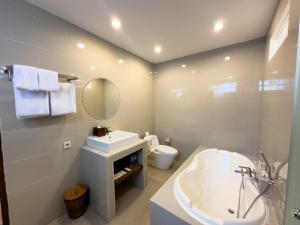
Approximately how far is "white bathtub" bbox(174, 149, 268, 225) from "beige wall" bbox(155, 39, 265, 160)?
1.25 feet

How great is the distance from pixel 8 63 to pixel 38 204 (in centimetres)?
153

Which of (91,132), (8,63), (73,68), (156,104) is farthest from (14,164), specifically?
(156,104)

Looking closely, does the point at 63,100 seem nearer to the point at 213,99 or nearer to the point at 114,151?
the point at 114,151

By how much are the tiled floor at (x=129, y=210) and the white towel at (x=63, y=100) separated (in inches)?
53.4

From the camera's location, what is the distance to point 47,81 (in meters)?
1.36

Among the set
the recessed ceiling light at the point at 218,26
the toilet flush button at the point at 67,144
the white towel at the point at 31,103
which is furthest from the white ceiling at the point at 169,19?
the toilet flush button at the point at 67,144

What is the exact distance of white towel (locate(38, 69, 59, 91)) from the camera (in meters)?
1.32

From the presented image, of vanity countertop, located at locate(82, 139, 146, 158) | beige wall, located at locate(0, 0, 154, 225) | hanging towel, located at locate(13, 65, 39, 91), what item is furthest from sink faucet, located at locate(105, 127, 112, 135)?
hanging towel, located at locate(13, 65, 39, 91)

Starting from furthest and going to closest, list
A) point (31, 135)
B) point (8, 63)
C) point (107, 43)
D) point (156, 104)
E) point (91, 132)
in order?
1. point (156, 104)
2. point (107, 43)
3. point (91, 132)
4. point (31, 135)
5. point (8, 63)

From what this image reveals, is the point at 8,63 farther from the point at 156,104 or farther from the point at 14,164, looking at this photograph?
the point at 156,104

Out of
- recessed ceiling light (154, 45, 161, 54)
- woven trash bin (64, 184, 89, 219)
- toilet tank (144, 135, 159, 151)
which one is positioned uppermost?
recessed ceiling light (154, 45, 161, 54)

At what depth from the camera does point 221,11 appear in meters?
1.48

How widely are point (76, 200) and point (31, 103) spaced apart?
4.08 ft

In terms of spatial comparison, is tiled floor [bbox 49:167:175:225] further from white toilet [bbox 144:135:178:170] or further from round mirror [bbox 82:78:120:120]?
round mirror [bbox 82:78:120:120]
